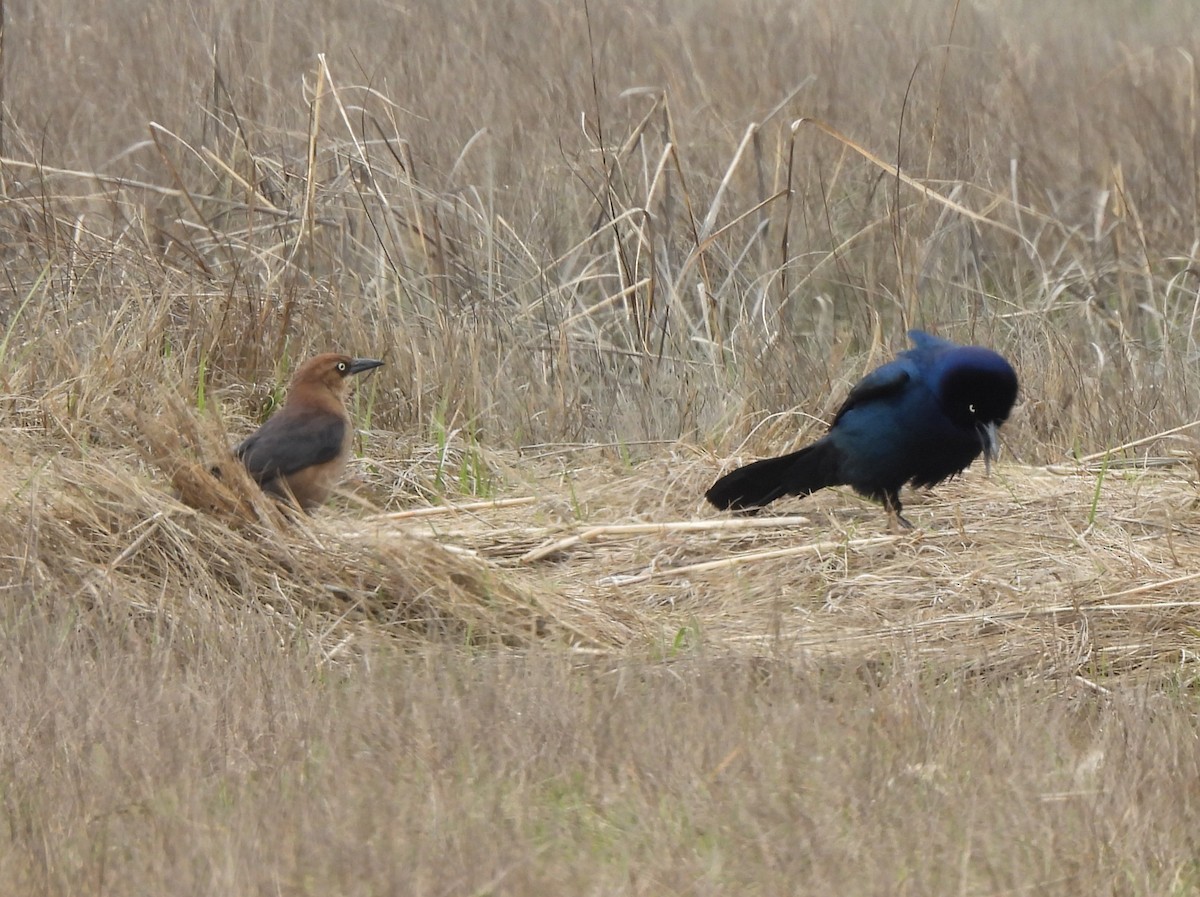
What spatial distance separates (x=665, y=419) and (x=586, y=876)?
3.95 metres

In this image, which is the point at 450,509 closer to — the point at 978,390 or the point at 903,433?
the point at 903,433

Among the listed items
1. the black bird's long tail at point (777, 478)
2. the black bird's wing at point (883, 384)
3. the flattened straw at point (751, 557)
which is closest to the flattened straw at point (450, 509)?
the black bird's long tail at point (777, 478)

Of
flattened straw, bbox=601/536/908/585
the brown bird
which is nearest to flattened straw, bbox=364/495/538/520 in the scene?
the brown bird

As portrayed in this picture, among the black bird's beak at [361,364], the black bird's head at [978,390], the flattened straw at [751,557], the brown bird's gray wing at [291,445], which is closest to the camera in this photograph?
the flattened straw at [751,557]

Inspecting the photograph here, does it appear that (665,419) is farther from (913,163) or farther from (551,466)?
(913,163)

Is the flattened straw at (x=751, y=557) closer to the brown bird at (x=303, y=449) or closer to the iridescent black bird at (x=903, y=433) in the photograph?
the iridescent black bird at (x=903, y=433)

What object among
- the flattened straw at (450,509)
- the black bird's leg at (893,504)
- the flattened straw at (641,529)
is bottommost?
the flattened straw at (450,509)

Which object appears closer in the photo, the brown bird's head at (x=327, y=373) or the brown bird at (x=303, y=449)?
the brown bird at (x=303, y=449)

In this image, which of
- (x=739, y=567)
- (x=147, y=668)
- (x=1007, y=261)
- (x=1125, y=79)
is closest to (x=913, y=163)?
(x=1007, y=261)

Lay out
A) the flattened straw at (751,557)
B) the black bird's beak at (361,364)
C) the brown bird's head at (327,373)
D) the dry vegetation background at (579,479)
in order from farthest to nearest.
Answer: the black bird's beak at (361,364), the brown bird's head at (327,373), the flattened straw at (751,557), the dry vegetation background at (579,479)

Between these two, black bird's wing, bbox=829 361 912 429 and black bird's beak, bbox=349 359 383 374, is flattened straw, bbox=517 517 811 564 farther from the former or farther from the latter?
black bird's beak, bbox=349 359 383 374

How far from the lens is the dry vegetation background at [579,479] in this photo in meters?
3.11

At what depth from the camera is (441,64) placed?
9570 mm

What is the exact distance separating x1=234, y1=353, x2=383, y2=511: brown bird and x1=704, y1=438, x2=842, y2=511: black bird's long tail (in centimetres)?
106
